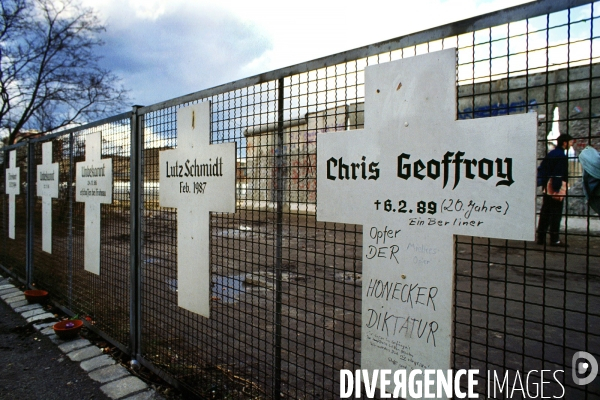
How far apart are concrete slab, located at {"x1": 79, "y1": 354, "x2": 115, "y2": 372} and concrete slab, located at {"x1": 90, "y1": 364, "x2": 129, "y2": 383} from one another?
2.9 inches

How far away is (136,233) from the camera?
3551 millimetres

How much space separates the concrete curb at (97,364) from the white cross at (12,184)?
2.13 meters

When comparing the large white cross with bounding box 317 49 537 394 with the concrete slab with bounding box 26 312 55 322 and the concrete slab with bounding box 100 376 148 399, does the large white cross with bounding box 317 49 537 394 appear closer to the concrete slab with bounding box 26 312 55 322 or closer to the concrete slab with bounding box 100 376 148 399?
the concrete slab with bounding box 100 376 148 399

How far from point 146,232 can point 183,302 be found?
0.88 metres

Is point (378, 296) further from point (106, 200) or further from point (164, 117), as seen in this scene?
point (106, 200)

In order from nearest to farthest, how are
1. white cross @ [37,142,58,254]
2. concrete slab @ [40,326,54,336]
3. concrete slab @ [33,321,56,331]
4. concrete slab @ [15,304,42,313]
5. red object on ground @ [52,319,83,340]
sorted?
red object on ground @ [52,319,83,340] < concrete slab @ [40,326,54,336] < concrete slab @ [33,321,56,331] < concrete slab @ [15,304,42,313] < white cross @ [37,142,58,254]

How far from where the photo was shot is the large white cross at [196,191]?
2697mm

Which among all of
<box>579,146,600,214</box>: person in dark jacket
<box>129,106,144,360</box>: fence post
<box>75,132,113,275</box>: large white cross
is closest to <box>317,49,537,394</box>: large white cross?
<box>579,146,600,214</box>: person in dark jacket

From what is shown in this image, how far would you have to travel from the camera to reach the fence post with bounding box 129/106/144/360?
11.6 ft

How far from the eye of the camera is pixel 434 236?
1.69 m

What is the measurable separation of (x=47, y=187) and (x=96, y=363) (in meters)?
2.98

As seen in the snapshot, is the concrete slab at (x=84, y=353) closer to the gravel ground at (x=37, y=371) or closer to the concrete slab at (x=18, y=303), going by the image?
the gravel ground at (x=37, y=371)

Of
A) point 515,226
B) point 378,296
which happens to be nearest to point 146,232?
point 378,296

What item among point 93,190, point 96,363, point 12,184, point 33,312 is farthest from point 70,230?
point 12,184
